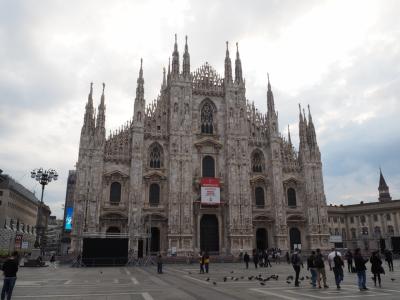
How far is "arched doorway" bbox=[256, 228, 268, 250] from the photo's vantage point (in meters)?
44.5

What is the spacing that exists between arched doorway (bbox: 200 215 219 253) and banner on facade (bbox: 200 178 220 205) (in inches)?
98.0

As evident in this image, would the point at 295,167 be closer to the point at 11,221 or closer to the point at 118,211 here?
the point at 118,211

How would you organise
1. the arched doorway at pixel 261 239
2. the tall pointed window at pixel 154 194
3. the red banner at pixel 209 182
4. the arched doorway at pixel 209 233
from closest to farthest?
1. the tall pointed window at pixel 154 194
2. the red banner at pixel 209 182
3. the arched doorway at pixel 209 233
4. the arched doorway at pixel 261 239

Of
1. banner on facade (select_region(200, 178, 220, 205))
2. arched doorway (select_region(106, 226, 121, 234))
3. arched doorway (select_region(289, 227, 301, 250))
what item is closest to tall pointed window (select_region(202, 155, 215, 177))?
banner on facade (select_region(200, 178, 220, 205))

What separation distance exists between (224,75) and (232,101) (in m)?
4.10

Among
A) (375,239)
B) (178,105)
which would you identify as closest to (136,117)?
(178,105)

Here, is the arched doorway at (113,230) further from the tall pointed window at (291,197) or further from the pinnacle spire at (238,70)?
the pinnacle spire at (238,70)

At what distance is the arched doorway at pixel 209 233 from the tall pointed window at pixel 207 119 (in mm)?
11058

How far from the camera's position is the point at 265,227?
146ft

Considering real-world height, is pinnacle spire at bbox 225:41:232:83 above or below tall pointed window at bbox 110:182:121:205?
above

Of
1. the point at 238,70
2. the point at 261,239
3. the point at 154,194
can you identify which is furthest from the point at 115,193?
the point at 238,70

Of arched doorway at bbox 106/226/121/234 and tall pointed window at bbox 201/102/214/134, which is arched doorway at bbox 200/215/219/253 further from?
tall pointed window at bbox 201/102/214/134

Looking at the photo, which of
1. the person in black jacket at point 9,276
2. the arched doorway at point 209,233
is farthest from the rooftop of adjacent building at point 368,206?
the person in black jacket at point 9,276

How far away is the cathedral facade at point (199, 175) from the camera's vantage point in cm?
3941
